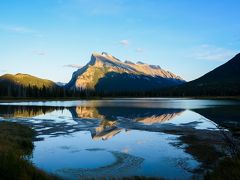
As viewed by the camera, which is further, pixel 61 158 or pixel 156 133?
pixel 156 133

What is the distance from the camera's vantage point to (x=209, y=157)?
25.1m

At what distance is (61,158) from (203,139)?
1671 cm

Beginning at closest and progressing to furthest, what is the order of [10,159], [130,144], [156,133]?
1. [10,159]
2. [130,144]
3. [156,133]

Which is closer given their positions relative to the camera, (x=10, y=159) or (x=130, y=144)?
(x=10, y=159)

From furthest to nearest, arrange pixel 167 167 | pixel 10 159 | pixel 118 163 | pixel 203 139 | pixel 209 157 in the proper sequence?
1. pixel 203 139
2. pixel 209 157
3. pixel 118 163
4. pixel 167 167
5. pixel 10 159

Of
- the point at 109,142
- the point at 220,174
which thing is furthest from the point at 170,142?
the point at 220,174

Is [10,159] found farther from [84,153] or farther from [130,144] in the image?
[130,144]

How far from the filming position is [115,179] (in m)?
16.9

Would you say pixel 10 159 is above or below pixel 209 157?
above

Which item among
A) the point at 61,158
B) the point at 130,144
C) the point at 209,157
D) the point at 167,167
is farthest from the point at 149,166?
the point at 130,144

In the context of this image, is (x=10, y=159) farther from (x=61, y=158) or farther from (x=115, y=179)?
(x=61, y=158)

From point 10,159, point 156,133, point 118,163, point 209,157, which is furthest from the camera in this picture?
point 156,133

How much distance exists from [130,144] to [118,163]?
866 centimetres

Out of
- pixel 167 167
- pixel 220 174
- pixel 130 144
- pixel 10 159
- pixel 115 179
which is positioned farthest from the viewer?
pixel 130 144
